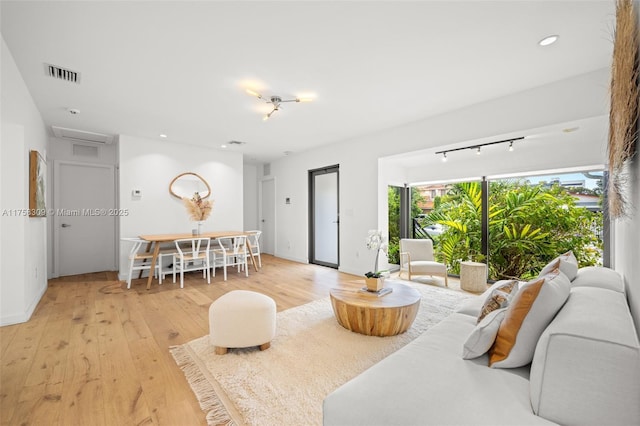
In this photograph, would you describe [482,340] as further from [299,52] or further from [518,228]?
[518,228]

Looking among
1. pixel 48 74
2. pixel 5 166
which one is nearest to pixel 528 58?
pixel 48 74

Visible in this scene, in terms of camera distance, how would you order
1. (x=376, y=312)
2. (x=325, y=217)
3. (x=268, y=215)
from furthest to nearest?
(x=268, y=215), (x=325, y=217), (x=376, y=312)

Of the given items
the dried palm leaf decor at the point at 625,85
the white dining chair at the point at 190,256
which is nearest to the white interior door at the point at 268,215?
the white dining chair at the point at 190,256

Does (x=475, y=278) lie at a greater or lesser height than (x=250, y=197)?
lesser

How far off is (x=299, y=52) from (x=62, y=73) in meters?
2.52

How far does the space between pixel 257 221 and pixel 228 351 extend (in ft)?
19.6

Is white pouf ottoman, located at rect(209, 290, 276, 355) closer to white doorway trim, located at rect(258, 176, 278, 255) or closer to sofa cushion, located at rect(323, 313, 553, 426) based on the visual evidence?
sofa cushion, located at rect(323, 313, 553, 426)

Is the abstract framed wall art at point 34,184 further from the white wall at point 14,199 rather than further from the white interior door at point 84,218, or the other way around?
the white interior door at point 84,218

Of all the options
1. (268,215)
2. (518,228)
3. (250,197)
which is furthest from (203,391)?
(250,197)

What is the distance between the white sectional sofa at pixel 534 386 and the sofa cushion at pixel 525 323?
0.05 meters

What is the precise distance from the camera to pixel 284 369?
2035 millimetres

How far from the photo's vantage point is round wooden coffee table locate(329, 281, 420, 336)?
246 centimetres

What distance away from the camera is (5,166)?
2.72 meters

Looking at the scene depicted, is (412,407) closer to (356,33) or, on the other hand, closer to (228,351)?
(228,351)
